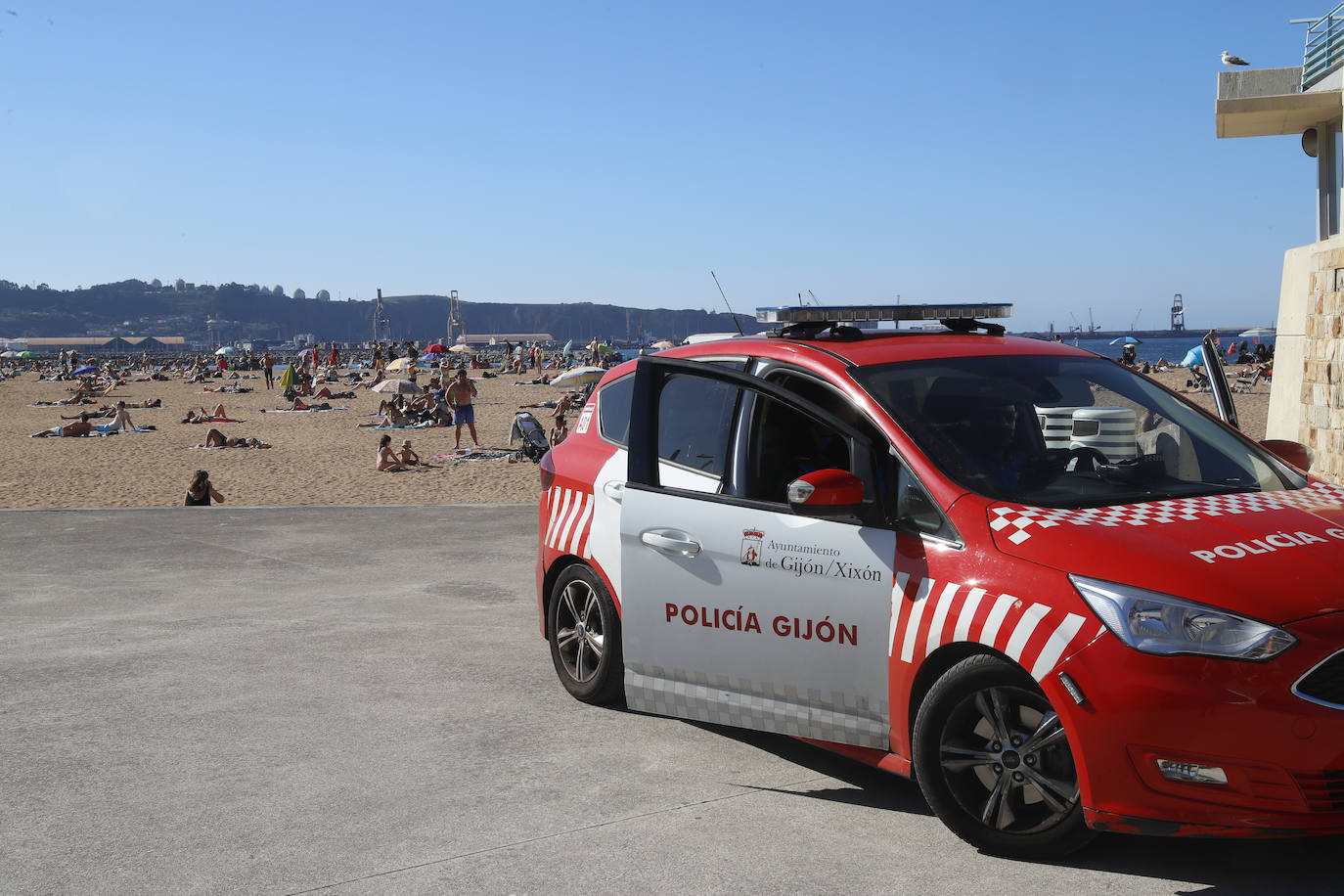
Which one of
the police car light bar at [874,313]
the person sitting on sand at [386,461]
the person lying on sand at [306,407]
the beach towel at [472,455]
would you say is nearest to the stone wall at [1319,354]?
the police car light bar at [874,313]

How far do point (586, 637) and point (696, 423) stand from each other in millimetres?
1231

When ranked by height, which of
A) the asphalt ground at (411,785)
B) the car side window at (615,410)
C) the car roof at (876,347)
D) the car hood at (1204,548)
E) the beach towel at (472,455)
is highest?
the car roof at (876,347)

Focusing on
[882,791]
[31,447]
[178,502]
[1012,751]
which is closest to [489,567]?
[882,791]

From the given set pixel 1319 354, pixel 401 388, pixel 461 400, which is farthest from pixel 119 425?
pixel 1319 354

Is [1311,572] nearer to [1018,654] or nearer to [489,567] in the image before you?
[1018,654]

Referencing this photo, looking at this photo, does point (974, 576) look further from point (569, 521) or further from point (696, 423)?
point (569, 521)

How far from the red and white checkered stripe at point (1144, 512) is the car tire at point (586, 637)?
2.09 metres

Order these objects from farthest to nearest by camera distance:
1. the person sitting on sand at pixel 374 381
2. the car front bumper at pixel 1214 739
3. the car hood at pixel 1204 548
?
1. the person sitting on sand at pixel 374 381
2. the car hood at pixel 1204 548
3. the car front bumper at pixel 1214 739

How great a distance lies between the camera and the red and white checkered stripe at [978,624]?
3.62m

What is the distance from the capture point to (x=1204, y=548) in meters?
3.70

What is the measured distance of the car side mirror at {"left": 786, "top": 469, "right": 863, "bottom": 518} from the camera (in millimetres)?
4191

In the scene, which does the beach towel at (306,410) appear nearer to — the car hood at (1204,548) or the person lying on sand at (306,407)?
the person lying on sand at (306,407)

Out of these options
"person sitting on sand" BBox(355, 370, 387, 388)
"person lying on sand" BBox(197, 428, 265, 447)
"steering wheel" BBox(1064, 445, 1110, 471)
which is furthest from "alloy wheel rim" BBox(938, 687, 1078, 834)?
"person sitting on sand" BBox(355, 370, 387, 388)

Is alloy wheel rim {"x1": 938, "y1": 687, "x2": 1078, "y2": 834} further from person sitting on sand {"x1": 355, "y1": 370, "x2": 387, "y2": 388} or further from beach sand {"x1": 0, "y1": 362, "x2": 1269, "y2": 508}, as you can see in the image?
person sitting on sand {"x1": 355, "y1": 370, "x2": 387, "y2": 388}
